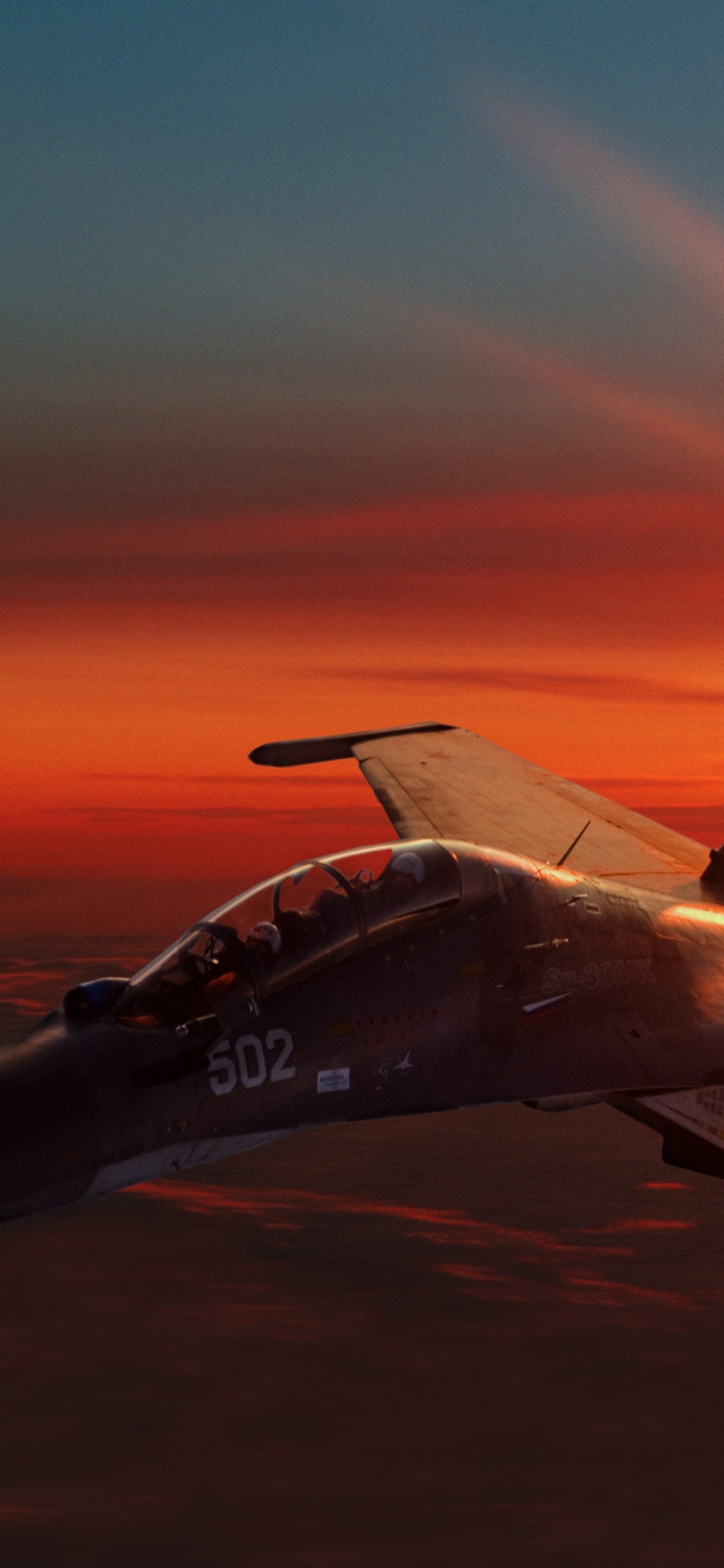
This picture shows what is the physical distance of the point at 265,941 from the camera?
1448 centimetres

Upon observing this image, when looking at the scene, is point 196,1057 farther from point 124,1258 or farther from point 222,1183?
point 222,1183

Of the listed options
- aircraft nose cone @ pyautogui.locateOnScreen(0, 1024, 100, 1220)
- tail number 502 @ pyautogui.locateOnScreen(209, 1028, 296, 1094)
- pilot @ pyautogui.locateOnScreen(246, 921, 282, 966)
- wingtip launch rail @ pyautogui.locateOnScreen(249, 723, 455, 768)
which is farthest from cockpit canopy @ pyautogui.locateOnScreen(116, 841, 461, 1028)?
wingtip launch rail @ pyautogui.locateOnScreen(249, 723, 455, 768)

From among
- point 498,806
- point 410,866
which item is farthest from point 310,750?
point 410,866

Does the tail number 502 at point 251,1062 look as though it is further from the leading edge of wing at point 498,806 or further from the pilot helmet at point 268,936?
the leading edge of wing at point 498,806

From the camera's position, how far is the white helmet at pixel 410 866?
15.4 m

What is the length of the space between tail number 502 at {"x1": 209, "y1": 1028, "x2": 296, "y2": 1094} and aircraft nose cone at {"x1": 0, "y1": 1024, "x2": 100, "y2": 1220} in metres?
1.45

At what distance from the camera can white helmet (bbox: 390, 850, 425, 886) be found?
15.4 metres

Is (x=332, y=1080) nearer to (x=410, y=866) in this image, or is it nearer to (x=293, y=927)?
(x=293, y=927)

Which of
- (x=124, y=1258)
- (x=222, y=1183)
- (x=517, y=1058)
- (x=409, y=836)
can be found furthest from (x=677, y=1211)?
(x=517, y=1058)

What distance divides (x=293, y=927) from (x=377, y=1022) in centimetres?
141

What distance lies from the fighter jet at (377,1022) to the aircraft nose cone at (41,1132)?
2 centimetres

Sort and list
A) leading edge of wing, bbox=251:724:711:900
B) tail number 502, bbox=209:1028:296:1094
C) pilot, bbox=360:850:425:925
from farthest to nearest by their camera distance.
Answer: leading edge of wing, bbox=251:724:711:900
pilot, bbox=360:850:425:925
tail number 502, bbox=209:1028:296:1094

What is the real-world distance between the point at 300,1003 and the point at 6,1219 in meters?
3.69

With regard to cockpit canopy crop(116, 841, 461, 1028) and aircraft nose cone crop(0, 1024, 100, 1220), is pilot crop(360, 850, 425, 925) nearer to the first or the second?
cockpit canopy crop(116, 841, 461, 1028)
